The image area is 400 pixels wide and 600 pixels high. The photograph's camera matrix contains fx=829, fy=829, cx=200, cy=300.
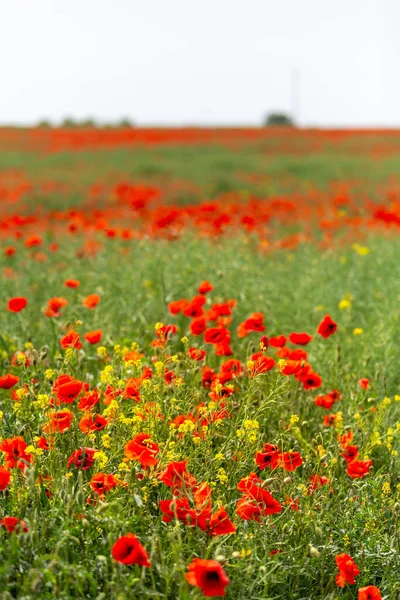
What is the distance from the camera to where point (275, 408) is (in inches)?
127

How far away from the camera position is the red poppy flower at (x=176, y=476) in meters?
2.11

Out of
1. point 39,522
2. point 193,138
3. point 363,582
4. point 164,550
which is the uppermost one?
point 193,138

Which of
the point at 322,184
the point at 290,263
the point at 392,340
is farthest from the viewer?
the point at 322,184

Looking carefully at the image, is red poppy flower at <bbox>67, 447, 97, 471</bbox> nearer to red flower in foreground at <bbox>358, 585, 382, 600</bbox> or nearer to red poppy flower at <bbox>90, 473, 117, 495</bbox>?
red poppy flower at <bbox>90, 473, 117, 495</bbox>

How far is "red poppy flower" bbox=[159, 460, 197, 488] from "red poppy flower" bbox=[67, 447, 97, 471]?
261 millimetres

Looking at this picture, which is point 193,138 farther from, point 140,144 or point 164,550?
point 164,550

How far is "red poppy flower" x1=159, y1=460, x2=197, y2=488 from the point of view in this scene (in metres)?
2.11

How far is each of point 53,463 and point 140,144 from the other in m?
16.5

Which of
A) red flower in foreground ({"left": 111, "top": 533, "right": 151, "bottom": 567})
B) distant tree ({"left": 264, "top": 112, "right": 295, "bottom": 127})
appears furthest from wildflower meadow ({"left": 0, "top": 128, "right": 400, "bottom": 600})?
distant tree ({"left": 264, "top": 112, "right": 295, "bottom": 127})

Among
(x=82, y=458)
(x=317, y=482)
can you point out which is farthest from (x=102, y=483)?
(x=317, y=482)

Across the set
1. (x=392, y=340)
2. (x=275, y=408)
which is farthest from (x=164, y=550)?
(x=392, y=340)

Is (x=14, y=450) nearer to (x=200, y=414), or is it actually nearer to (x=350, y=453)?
(x=200, y=414)

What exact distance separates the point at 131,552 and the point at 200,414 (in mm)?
A: 912

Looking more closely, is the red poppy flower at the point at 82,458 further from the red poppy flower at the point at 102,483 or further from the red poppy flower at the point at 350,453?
the red poppy flower at the point at 350,453
